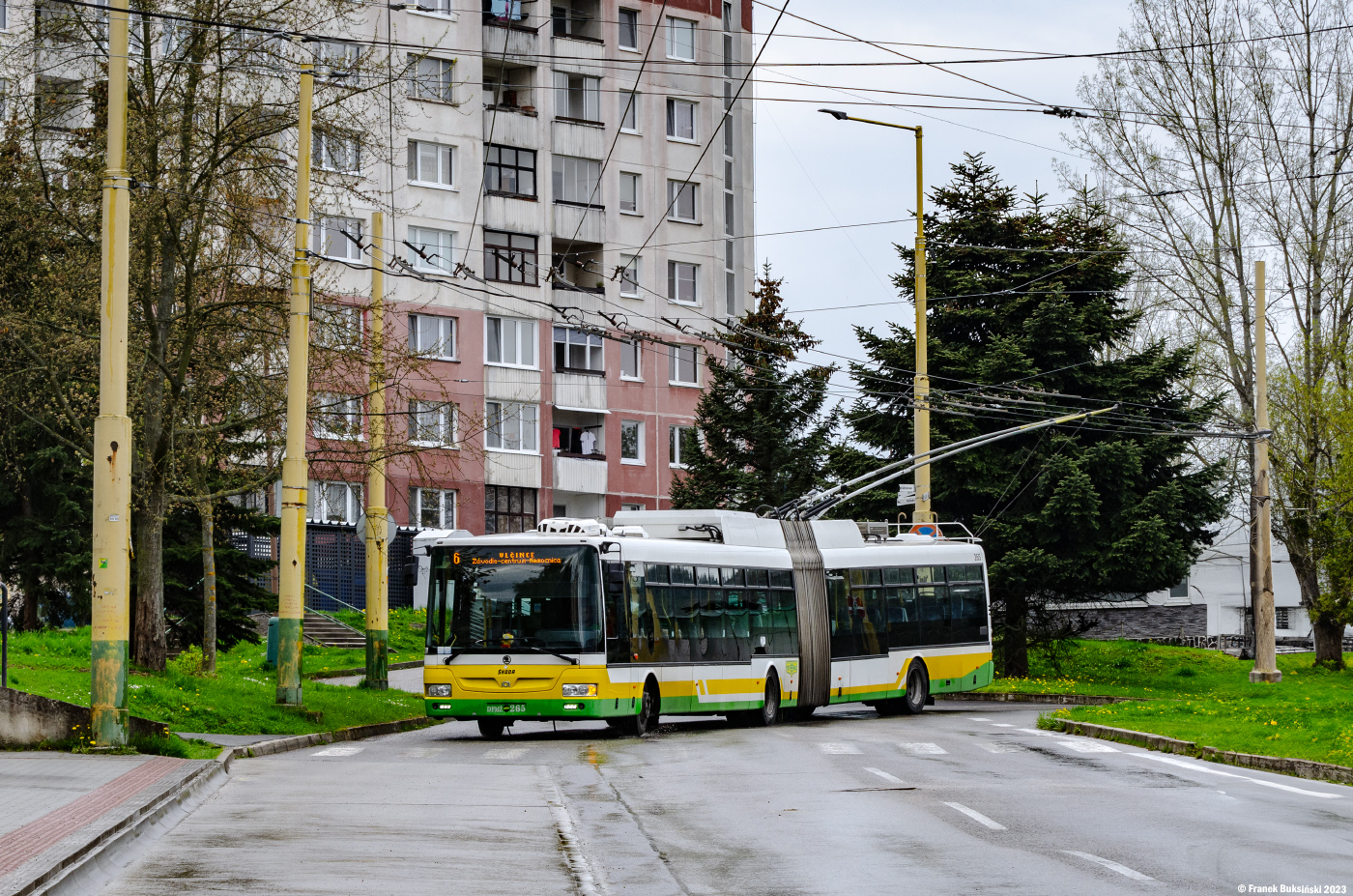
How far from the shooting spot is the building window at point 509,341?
56481 mm

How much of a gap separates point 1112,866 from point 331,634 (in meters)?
39.4

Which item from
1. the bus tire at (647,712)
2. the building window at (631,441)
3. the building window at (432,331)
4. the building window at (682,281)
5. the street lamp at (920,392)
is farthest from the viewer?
the building window at (682,281)

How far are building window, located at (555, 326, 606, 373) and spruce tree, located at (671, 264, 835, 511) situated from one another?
34.0ft

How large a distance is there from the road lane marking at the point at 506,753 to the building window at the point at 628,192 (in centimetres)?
3890

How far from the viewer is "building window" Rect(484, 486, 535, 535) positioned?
55.8m

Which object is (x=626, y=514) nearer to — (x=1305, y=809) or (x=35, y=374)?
(x=35, y=374)

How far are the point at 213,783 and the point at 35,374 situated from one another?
1116 centimetres

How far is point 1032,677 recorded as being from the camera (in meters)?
43.4

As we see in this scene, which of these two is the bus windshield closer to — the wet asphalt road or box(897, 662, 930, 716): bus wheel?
the wet asphalt road

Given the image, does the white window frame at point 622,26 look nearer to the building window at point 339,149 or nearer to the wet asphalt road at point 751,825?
the building window at point 339,149

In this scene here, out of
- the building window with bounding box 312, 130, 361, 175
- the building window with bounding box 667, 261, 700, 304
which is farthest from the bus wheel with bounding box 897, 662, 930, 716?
the building window with bounding box 667, 261, 700, 304

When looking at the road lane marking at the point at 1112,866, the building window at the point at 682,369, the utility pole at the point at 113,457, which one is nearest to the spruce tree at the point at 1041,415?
the building window at the point at 682,369

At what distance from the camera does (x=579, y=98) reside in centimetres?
5934

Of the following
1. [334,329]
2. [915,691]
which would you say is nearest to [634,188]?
[915,691]
